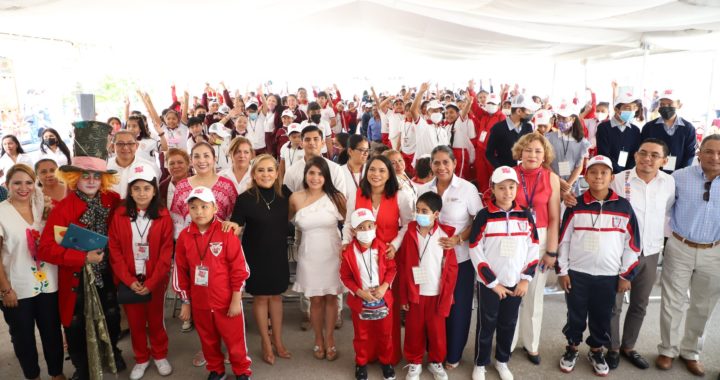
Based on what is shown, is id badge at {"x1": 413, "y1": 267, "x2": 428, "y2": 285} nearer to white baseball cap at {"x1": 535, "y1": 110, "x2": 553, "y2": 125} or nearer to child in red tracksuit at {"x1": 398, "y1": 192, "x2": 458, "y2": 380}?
child in red tracksuit at {"x1": 398, "y1": 192, "x2": 458, "y2": 380}

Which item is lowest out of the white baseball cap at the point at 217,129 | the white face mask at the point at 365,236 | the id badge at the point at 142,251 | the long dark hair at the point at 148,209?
the id badge at the point at 142,251

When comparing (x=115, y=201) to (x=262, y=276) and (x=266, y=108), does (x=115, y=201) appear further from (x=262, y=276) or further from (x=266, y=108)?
(x=266, y=108)

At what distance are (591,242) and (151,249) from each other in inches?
113

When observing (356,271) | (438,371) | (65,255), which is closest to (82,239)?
(65,255)

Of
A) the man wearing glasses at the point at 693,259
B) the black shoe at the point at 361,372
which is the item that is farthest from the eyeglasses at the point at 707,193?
the black shoe at the point at 361,372

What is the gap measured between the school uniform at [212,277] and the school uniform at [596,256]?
2179 mm

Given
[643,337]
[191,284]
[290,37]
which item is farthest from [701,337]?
[290,37]

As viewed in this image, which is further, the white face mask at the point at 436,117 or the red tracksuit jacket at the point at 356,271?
the white face mask at the point at 436,117

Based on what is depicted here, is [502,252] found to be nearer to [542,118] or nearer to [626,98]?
[542,118]

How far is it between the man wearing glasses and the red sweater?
3.89 metres

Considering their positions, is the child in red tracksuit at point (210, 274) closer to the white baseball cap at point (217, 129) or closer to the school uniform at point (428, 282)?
the school uniform at point (428, 282)

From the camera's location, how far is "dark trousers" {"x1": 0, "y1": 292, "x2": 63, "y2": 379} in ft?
9.12

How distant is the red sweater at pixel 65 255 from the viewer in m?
2.67

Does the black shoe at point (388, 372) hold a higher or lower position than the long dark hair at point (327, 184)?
lower
